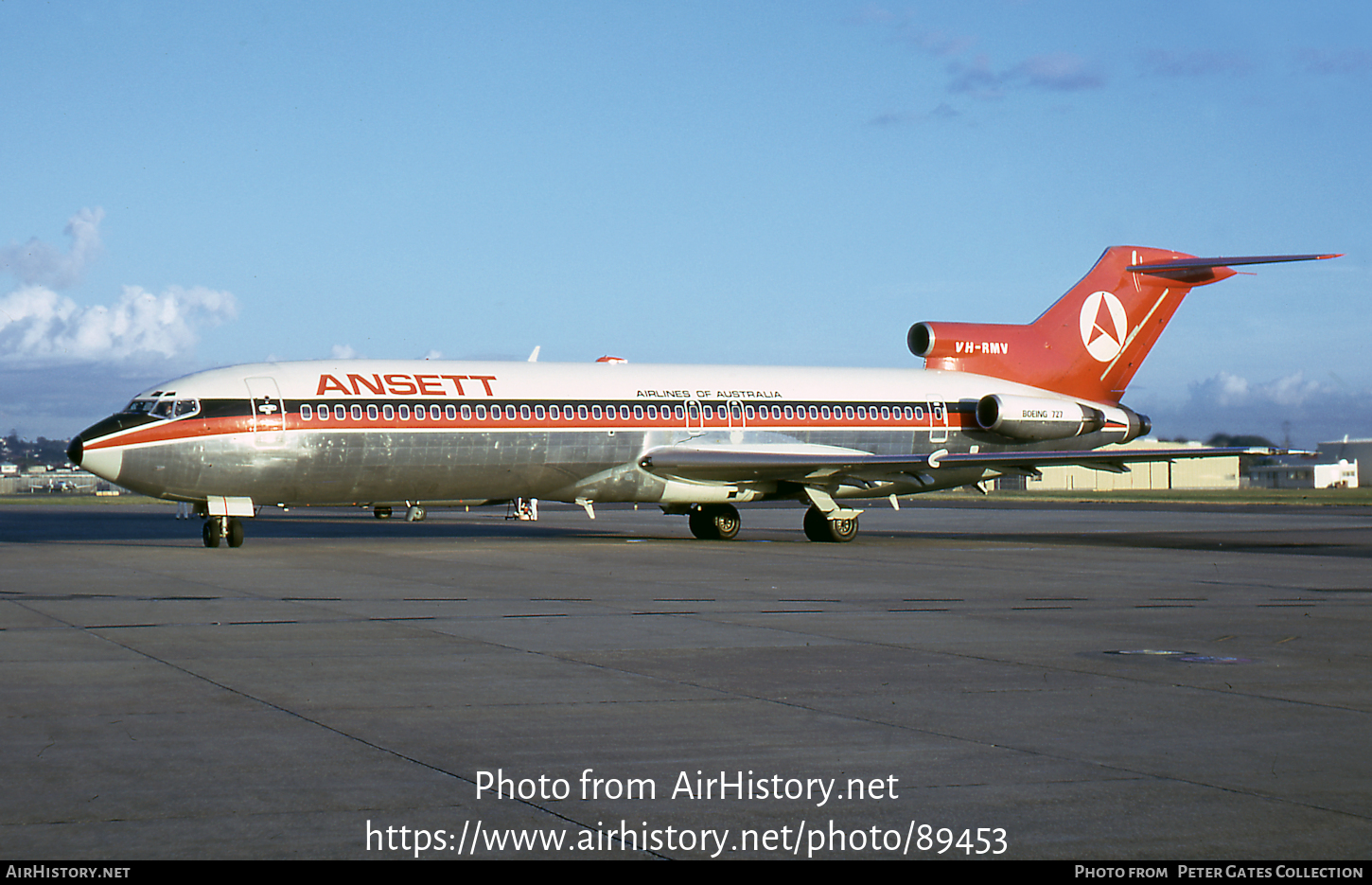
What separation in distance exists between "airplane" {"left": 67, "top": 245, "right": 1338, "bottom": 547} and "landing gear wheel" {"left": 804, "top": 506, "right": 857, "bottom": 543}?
6 cm

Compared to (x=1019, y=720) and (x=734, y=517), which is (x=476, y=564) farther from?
(x=1019, y=720)

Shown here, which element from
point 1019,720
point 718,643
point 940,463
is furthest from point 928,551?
point 1019,720

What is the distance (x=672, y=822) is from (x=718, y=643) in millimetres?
6164

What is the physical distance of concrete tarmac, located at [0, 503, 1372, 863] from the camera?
5.73 metres

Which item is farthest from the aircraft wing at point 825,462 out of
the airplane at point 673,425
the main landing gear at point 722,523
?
the main landing gear at point 722,523

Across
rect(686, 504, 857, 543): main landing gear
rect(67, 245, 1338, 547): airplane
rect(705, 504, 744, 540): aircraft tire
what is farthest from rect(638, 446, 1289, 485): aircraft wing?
rect(705, 504, 744, 540): aircraft tire

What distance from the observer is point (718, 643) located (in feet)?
39.4

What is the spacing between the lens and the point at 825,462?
2816cm

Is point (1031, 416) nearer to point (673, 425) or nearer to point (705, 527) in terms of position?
point (705, 527)

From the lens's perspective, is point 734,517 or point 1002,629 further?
point 734,517

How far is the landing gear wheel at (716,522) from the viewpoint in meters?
30.8

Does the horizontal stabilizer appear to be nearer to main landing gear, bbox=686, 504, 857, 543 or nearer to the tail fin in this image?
the tail fin

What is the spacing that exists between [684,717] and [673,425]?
2063 cm

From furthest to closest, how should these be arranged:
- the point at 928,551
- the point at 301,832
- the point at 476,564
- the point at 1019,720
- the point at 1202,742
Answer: the point at 928,551, the point at 476,564, the point at 1019,720, the point at 1202,742, the point at 301,832
